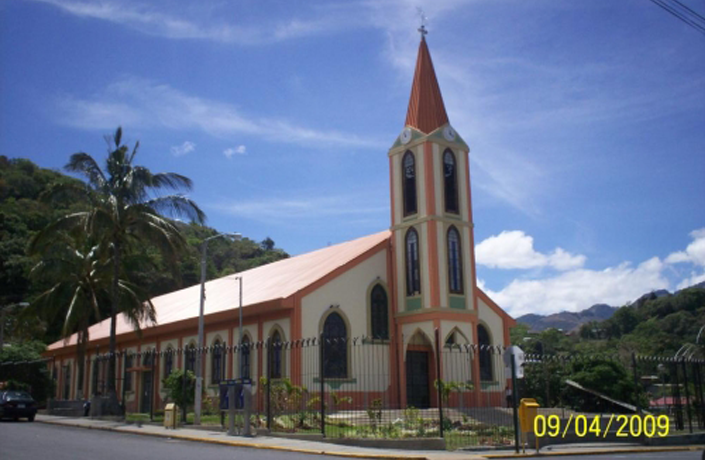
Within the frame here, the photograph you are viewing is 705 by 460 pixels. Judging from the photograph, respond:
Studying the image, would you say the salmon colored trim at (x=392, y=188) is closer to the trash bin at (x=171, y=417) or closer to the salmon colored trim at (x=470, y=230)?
the salmon colored trim at (x=470, y=230)

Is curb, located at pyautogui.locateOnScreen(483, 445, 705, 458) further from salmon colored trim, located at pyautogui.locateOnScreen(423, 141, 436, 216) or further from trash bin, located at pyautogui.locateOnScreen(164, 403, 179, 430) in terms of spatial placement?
salmon colored trim, located at pyautogui.locateOnScreen(423, 141, 436, 216)

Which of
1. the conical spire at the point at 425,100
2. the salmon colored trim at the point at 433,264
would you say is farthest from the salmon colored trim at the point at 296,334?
the conical spire at the point at 425,100

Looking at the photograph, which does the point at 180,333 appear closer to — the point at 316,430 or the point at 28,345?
the point at 28,345

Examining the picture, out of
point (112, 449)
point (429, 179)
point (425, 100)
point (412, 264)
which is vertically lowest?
point (112, 449)

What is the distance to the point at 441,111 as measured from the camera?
1302 inches

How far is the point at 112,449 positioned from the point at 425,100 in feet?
73.7

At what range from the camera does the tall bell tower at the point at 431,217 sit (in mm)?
30609

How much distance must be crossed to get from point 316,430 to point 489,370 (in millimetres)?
14579

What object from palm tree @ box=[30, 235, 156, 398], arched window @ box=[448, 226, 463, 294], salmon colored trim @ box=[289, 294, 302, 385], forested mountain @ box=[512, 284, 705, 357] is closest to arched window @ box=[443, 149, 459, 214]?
arched window @ box=[448, 226, 463, 294]

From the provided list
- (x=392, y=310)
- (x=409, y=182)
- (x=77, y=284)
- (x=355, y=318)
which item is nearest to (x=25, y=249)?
(x=77, y=284)

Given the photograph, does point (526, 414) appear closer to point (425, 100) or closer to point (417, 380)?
point (417, 380)

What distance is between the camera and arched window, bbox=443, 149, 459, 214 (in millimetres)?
32125

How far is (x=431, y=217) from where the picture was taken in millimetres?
30828
